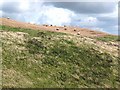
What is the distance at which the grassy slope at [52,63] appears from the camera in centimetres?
3147

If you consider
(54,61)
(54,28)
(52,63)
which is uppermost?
(54,28)

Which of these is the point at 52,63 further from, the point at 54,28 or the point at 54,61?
the point at 54,28

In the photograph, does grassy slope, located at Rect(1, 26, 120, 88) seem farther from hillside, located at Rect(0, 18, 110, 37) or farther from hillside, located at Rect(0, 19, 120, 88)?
hillside, located at Rect(0, 18, 110, 37)

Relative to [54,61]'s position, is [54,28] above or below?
above

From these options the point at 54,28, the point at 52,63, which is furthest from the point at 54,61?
the point at 54,28

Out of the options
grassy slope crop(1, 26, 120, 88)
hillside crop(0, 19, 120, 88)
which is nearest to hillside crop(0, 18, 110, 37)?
hillside crop(0, 19, 120, 88)

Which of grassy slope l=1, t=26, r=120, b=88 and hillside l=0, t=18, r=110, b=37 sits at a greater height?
hillside l=0, t=18, r=110, b=37

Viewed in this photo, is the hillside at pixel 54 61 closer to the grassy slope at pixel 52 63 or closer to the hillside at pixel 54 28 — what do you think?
the grassy slope at pixel 52 63

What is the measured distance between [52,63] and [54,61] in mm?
429

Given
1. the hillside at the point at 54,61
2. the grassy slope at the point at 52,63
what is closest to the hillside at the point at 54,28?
the hillside at the point at 54,61

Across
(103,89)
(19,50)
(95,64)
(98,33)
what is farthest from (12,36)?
(98,33)

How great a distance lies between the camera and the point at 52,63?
1353 inches

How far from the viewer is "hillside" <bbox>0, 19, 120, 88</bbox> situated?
31.5 metres

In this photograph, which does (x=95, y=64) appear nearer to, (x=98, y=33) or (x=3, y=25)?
(x=3, y=25)
